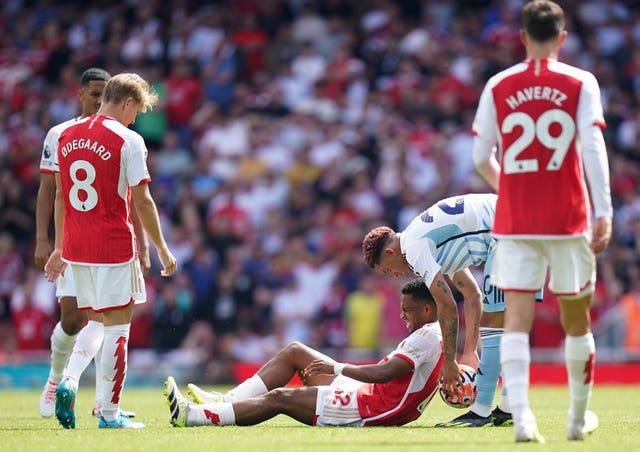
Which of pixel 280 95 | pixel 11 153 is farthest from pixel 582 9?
pixel 11 153

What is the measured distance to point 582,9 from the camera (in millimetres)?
21812

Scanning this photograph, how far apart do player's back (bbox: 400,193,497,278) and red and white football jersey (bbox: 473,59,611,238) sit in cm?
173

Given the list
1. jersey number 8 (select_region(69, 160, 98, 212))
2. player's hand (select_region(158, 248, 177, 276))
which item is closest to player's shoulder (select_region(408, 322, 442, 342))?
player's hand (select_region(158, 248, 177, 276))

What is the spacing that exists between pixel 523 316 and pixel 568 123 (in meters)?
1.16

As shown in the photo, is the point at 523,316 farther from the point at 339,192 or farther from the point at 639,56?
the point at 639,56

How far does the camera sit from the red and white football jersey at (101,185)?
8234 mm

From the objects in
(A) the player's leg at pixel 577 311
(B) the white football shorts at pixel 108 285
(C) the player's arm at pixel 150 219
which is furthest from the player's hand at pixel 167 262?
(A) the player's leg at pixel 577 311

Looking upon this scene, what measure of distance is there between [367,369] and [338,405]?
50cm

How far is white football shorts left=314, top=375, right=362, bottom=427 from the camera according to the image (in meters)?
8.34

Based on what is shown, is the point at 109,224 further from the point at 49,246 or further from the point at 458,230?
the point at 458,230

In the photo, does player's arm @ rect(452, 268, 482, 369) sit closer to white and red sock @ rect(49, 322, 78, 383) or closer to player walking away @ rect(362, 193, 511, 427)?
player walking away @ rect(362, 193, 511, 427)

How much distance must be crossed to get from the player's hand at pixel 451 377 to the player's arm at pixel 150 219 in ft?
6.61

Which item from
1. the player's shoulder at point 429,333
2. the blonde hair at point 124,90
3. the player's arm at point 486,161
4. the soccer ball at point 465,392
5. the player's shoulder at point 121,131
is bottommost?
the soccer ball at point 465,392

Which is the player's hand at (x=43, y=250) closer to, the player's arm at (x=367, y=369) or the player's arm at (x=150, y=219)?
the player's arm at (x=150, y=219)
